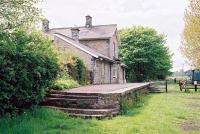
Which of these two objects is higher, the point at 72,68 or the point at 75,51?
the point at 75,51

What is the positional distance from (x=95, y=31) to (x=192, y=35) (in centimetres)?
1619

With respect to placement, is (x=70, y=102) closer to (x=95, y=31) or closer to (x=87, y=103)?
(x=87, y=103)

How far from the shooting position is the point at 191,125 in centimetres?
1230

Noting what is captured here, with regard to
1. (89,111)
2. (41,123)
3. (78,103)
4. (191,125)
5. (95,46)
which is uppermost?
(95,46)

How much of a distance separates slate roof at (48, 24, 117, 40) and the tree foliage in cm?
1928

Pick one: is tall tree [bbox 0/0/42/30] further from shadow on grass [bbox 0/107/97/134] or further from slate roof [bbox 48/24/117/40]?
slate roof [bbox 48/24/117/40]

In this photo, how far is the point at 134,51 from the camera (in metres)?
60.4

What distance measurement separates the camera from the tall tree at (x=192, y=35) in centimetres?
2414

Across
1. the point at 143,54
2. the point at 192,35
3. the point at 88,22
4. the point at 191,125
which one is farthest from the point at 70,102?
the point at 143,54

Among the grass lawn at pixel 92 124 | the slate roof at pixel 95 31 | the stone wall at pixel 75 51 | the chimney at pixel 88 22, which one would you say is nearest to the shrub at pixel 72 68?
the stone wall at pixel 75 51

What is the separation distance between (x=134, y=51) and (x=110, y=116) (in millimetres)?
47882

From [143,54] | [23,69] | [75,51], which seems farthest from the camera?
[143,54]

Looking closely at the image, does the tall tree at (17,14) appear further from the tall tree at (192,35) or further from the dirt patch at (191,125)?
the tall tree at (192,35)

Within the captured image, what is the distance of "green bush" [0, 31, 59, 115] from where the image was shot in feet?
35.2
